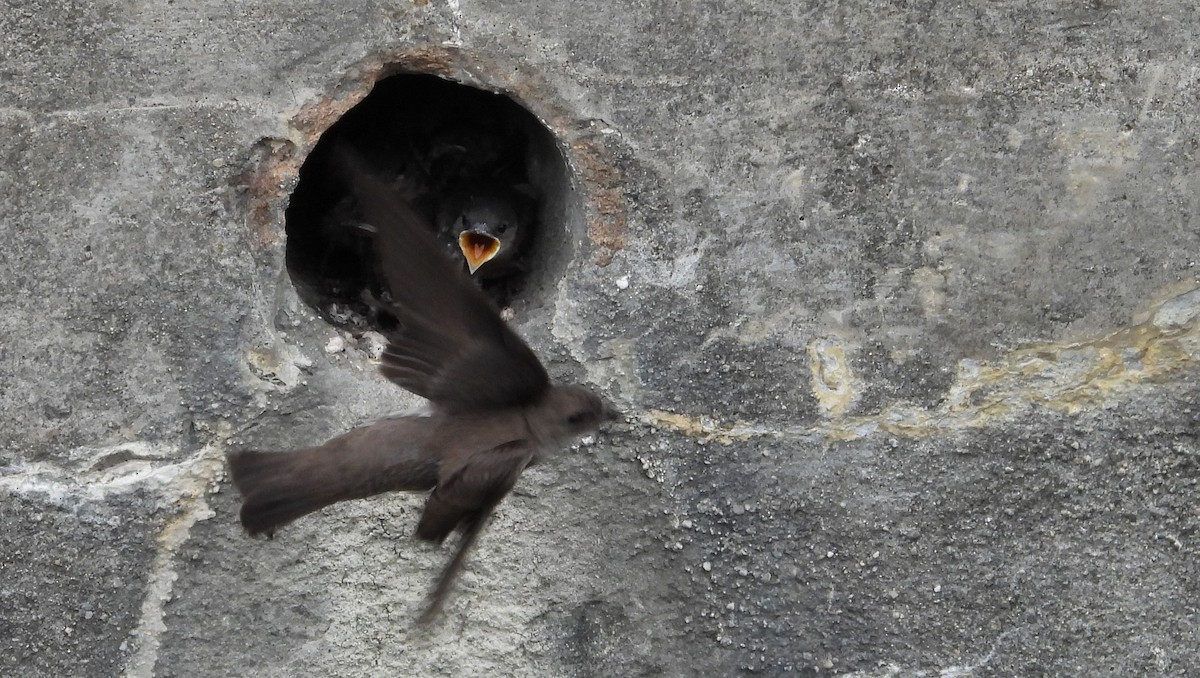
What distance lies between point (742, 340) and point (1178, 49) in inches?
37.0

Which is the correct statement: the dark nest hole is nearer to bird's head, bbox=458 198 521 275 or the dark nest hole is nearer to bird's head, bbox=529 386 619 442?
bird's head, bbox=458 198 521 275

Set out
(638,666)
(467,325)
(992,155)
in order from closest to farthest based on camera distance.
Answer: (467,325)
(992,155)
(638,666)

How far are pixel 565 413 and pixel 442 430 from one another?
0.78ft

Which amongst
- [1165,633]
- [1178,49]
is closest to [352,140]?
[1178,49]

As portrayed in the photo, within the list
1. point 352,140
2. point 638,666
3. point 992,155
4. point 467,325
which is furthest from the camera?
point 352,140

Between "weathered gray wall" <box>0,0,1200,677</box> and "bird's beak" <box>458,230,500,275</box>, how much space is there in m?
0.74

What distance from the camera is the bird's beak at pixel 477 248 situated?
294cm

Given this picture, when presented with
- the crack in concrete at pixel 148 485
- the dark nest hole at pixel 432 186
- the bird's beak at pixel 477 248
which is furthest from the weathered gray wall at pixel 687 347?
the bird's beak at pixel 477 248

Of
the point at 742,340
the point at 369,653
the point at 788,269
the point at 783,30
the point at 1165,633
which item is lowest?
the point at 369,653

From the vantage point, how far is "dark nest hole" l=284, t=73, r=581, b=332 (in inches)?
103

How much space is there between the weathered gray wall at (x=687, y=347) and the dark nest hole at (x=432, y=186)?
380 mm

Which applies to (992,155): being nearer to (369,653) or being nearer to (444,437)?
(444,437)

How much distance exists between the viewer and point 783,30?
202 centimetres

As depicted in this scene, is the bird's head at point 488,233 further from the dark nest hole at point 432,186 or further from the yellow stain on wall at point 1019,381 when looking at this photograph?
the yellow stain on wall at point 1019,381
